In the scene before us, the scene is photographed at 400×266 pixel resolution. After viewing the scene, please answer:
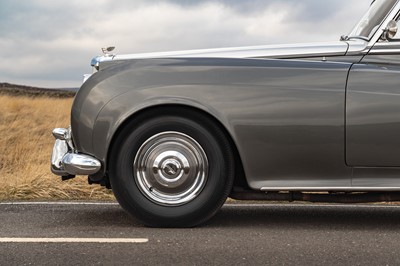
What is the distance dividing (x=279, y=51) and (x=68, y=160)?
179 centimetres

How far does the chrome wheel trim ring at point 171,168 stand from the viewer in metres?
4.53

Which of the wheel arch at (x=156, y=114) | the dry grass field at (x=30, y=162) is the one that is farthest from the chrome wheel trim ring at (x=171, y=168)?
the dry grass field at (x=30, y=162)

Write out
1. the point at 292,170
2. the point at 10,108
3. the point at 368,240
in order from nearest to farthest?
the point at 368,240 < the point at 292,170 < the point at 10,108

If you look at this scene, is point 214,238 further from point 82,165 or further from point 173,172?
point 82,165

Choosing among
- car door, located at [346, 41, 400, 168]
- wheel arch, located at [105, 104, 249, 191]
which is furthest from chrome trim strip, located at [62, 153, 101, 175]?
car door, located at [346, 41, 400, 168]

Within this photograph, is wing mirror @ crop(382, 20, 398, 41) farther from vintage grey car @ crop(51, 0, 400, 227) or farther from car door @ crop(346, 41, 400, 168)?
car door @ crop(346, 41, 400, 168)

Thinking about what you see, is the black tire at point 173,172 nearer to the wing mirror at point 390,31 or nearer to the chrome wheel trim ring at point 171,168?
the chrome wheel trim ring at point 171,168

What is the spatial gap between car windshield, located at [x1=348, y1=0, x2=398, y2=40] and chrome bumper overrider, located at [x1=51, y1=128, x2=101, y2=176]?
236 centimetres

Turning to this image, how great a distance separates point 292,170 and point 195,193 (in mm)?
725

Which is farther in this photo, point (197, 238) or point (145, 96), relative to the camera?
point (145, 96)

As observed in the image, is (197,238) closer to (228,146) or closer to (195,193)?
(195,193)

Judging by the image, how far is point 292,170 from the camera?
14.8 ft

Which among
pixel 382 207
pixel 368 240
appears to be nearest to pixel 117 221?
pixel 368 240

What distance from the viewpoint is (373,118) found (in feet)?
14.5
